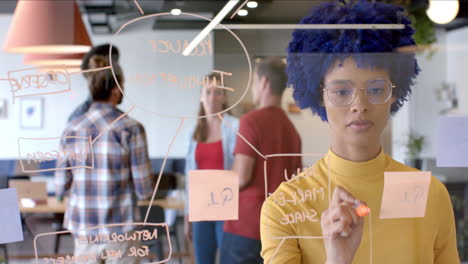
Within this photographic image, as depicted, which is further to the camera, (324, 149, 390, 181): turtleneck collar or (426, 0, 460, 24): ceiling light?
(426, 0, 460, 24): ceiling light

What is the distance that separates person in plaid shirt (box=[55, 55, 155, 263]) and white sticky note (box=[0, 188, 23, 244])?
133 millimetres

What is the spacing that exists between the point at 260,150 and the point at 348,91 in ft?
1.01

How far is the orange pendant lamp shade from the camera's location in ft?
5.16

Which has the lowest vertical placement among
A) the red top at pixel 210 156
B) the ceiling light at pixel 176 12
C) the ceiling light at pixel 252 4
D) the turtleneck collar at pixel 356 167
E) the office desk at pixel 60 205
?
the office desk at pixel 60 205

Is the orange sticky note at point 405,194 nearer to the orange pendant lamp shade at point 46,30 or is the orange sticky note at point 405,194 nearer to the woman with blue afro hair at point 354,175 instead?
the woman with blue afro hair at point 354,175

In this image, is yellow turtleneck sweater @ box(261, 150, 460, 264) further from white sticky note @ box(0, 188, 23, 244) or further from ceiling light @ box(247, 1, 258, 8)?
white sticky note @ box(0, 188, 23, 244)

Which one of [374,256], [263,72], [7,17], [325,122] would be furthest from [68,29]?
[374,256]

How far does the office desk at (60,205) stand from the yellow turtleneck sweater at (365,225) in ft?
0.85

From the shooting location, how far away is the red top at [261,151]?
1.63 metres

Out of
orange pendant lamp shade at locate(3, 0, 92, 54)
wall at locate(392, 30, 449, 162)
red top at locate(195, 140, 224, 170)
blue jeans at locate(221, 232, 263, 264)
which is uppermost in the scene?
orange pendant lamp shade at locate(3, 0, 92, 54)

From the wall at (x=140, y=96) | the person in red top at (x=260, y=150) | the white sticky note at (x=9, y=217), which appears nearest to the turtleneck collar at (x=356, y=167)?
the person in red top at (x=260, y=150)

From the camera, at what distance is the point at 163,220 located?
1.60 meters

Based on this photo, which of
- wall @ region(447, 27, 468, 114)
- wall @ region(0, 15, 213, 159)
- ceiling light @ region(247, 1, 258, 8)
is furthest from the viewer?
wall @ region(447, 27, 468, 114)

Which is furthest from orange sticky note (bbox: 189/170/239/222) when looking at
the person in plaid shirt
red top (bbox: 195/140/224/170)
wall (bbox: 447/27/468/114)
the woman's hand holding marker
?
wall (bbox: 447/27/468/114)
